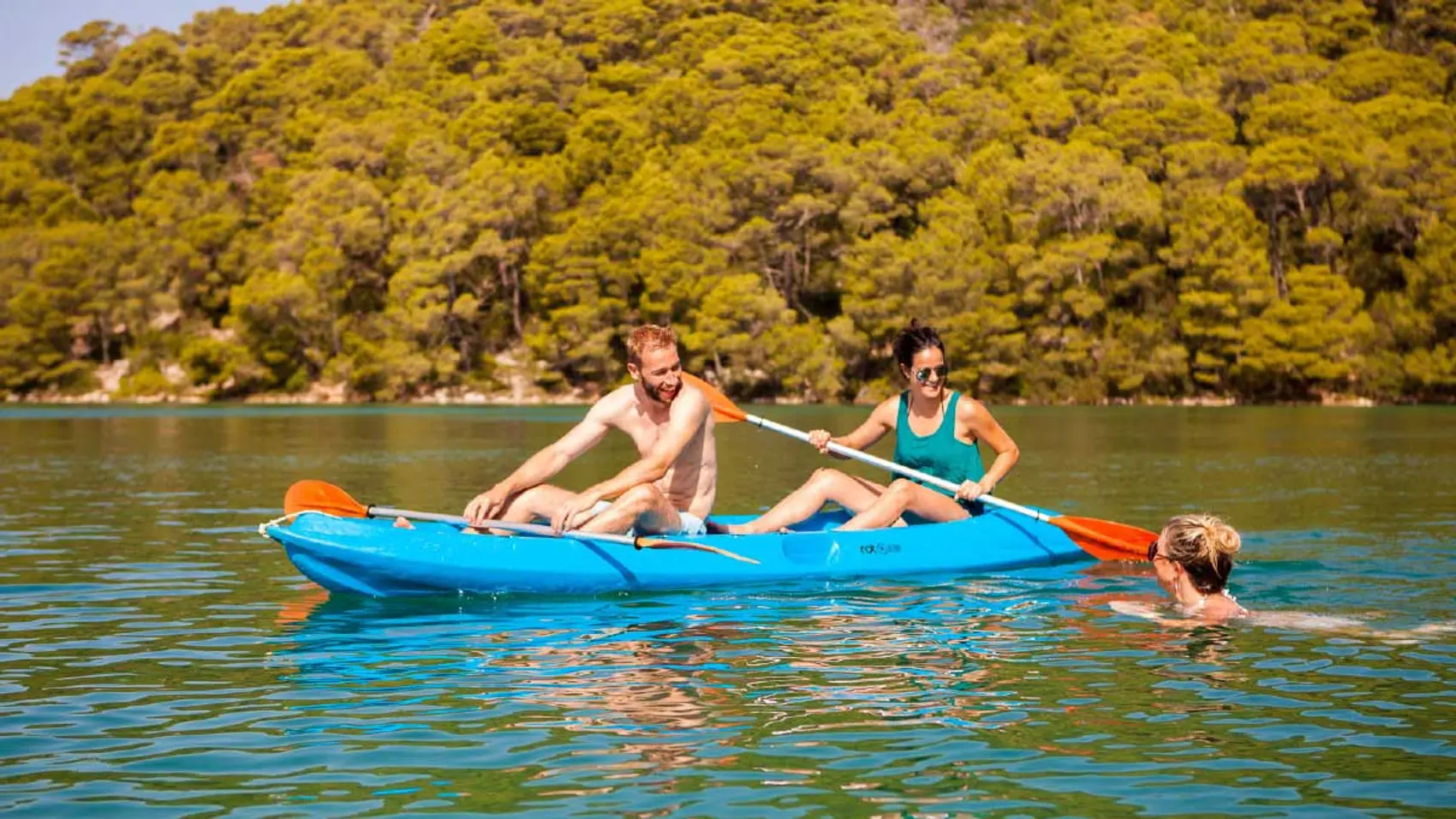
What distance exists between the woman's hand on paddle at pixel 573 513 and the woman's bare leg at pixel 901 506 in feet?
6.25

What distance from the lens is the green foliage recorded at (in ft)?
188

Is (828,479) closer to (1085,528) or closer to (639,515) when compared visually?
(639,515)

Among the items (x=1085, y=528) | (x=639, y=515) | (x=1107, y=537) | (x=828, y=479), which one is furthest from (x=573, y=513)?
(x=1107, y=537)

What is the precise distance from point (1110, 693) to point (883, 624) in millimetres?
2103

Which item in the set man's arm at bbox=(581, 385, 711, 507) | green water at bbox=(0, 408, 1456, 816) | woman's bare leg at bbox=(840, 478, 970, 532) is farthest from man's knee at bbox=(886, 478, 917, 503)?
man's arm at bbox=(581, 385, 711, 507)

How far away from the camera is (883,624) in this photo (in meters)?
8.66

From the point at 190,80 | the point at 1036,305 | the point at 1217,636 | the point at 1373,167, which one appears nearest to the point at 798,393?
the point at 1036,305

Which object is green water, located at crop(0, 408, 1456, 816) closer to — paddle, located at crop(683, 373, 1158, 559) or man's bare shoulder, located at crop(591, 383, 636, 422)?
paddle, located at crop(683, 373, 1158, 559)

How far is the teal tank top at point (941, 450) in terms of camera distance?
10.8 metres

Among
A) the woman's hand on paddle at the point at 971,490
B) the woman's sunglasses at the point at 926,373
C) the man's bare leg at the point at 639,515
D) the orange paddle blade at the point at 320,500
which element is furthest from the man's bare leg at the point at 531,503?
the woman's hand on paddle at the point at 971,490

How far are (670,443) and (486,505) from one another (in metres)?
1.15

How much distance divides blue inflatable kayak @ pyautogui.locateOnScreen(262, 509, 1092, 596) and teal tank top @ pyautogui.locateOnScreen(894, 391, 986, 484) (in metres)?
0.38

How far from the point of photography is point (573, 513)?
9.41m

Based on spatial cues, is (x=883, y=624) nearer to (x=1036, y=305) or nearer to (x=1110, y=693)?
(x=1110, y=693)
